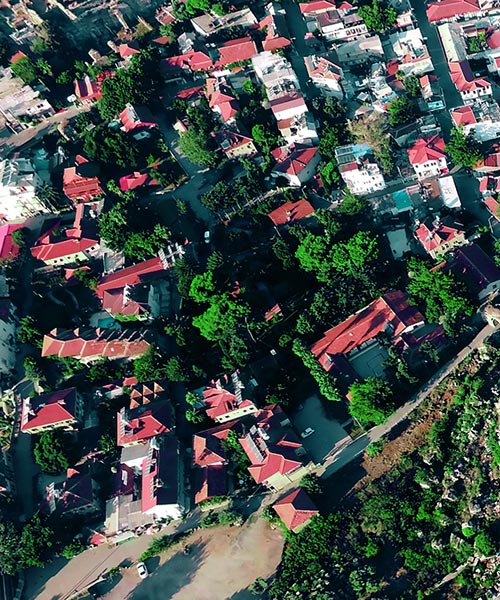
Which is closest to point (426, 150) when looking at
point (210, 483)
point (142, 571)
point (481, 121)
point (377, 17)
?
point (481, 121)

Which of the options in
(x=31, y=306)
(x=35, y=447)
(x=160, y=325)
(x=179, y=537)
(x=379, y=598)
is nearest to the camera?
(x=379, y=598)

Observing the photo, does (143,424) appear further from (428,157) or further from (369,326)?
(428,157)

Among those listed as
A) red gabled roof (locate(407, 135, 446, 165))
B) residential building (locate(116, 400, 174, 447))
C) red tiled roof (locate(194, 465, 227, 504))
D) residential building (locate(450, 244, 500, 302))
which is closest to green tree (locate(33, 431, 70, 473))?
residential building (locate(116, 400, 174, 447))

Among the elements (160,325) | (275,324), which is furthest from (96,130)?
(275,324)

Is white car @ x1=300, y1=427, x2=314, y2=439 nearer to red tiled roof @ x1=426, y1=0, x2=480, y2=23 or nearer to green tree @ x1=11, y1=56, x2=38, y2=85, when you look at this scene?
red tiled roof @ x1=426, y1=0, x2=480, y2=23

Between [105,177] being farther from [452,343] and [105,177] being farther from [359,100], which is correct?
[452,343]

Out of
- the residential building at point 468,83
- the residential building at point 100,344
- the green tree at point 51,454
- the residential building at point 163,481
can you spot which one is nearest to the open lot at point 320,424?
the residential building at point 163,481
